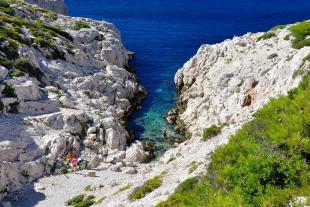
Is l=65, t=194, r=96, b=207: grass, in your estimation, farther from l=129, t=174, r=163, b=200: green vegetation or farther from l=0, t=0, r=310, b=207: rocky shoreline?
l=129, t=174, r=163, b=200: green vegetation

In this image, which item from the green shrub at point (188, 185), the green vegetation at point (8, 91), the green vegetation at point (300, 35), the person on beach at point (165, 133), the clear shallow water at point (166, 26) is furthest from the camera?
the clear shallow water at point (166, 26)

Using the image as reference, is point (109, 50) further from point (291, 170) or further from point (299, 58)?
point (291, 170)

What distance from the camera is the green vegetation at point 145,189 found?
73.7 feet

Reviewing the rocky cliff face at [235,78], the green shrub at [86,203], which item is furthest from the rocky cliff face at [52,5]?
the green shrub at [86,203]

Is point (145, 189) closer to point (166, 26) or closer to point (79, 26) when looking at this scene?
point (79, 26)

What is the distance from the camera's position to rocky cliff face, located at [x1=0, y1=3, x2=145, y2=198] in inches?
1438

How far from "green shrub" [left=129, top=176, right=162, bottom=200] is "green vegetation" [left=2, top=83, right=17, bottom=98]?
2383cm

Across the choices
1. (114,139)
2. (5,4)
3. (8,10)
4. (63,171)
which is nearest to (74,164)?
(63,171)

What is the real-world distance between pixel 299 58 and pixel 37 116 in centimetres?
2717

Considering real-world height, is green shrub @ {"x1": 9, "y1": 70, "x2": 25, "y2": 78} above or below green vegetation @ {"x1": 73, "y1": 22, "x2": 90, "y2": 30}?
below

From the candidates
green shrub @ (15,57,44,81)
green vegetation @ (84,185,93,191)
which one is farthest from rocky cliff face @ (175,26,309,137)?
green shrub @ (15,57,44,81)

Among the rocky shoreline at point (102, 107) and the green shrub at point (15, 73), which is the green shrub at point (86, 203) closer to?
the rocky shoreline at point (102, 107)

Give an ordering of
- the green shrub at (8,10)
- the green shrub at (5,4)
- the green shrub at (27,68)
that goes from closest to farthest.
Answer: the green shrub at (27,68)
the green shrub at (8,10)
the green shrub at (5,4)

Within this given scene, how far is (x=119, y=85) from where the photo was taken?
56.9 metres
